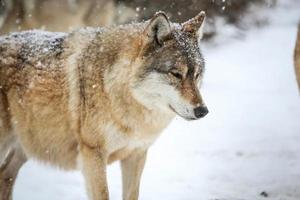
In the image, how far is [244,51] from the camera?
470 inches

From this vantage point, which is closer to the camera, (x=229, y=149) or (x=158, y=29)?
(x=158, y=29)

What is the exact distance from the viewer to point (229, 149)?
24.1 ft

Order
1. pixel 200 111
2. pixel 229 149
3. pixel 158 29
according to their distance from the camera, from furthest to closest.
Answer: pixel 229 149 < pixel 158 29 < pixel 200 111

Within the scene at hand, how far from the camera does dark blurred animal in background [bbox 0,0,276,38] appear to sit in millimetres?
10352

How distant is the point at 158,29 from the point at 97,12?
21.1ft

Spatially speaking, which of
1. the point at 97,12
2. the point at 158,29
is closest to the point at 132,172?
the point at 158,29

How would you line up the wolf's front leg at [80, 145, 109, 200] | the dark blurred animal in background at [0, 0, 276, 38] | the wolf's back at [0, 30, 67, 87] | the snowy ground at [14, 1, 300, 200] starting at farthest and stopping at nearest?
1. the dark blurred animal in background at [0, 0, 276, 38]
2. the snowy ground at [14, 1, 300, 200]
3. the wolf's back at [0, 30, 67, 87]
4. the wolf's front leg at [80, 145, 109, 200]

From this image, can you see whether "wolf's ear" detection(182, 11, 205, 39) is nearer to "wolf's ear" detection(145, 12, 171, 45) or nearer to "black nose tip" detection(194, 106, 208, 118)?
"wolf's ear" detection(145, 12, 171, 45)

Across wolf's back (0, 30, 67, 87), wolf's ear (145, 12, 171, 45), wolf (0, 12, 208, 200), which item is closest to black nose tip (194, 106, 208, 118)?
wolf (0, 12, 208, 200)

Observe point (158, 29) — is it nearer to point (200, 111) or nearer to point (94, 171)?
point (200, 111)

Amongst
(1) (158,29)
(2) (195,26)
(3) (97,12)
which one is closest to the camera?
(1) (158,29)

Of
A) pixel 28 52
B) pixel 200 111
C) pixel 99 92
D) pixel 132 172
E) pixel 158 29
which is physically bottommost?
pixel 132 172

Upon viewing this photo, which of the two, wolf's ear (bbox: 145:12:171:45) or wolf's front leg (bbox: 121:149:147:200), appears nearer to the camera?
wolf's ear (bbox: 145:12:171:45)

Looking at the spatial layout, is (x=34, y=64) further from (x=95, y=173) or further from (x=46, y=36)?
(x=95, y=173)
